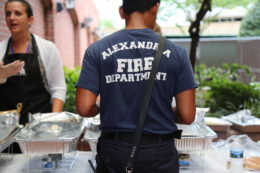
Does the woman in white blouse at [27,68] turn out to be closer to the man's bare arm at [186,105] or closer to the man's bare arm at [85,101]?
the man's bare arm at [85,101]

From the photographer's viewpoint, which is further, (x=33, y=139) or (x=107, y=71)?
(x=33, y=139)

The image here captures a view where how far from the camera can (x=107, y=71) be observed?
133cm

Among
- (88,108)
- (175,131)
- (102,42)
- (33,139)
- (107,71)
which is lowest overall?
(33,139)

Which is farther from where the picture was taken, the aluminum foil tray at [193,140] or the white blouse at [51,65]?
the white blouse at [51,65]

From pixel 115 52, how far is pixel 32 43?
47.8 inches

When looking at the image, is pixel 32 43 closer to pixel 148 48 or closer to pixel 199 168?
A: pixel 148 48

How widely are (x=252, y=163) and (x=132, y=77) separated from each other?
1.05m

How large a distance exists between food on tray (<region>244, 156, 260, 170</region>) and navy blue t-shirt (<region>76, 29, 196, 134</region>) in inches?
30.6

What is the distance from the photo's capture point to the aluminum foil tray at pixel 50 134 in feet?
5.46

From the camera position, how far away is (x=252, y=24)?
17.5 meters

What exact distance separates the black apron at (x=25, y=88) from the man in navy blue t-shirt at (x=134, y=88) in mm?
1008

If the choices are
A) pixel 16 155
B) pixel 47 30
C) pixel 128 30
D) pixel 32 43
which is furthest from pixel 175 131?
pixel 47 30

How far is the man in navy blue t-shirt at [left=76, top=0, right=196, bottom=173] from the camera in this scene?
1305mm

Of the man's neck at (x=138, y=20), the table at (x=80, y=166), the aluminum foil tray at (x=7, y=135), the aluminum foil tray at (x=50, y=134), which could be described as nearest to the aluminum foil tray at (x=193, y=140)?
the table at (x=80, y=166)
